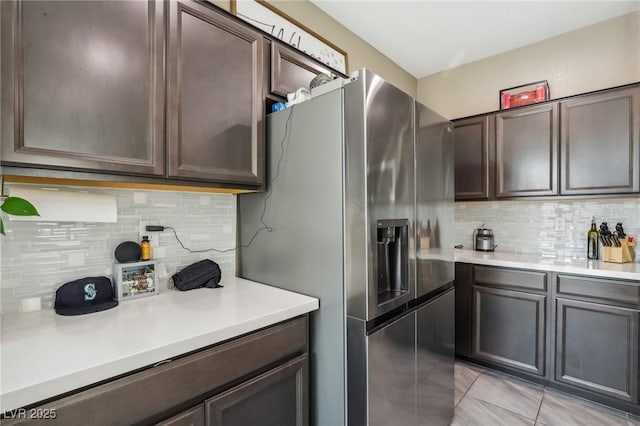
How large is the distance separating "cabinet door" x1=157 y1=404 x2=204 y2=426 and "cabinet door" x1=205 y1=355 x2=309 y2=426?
0.02m

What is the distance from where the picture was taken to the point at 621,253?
2.33 meters

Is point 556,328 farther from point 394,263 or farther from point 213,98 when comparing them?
point 213,98

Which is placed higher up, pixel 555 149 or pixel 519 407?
pixel 555 149

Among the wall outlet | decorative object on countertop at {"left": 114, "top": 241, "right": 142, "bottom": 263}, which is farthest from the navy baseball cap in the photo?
the wall outlet

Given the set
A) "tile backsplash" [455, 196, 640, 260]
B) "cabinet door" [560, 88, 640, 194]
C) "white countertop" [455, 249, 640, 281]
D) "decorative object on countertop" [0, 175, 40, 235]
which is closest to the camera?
"decorative object on countertop" [0, 175, 40, 235]

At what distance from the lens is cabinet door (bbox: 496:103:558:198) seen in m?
2.56

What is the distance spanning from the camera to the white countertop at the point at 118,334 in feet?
2.43

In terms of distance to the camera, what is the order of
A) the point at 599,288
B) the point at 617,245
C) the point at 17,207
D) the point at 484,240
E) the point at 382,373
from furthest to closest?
the point at 484,240 → the point at 617,245 → the point at 599,288 → the point at 382,373 → the point at 17,207

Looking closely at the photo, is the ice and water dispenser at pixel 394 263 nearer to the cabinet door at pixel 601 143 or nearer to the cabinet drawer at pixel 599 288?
the cabinet drawer at pixel 599 288

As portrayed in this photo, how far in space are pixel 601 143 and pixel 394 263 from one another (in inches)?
83.5

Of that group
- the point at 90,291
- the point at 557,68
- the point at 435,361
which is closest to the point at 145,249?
the point at 90,291

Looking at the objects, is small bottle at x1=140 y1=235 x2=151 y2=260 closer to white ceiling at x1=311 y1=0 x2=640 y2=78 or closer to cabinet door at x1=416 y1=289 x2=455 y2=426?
cabinet door at x1=416 y1=289 x2=455 y2=426

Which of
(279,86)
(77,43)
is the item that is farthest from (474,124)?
(77,43)

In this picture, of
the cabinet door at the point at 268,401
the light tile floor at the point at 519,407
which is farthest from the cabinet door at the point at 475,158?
the cabinet door at the point at 268,401
